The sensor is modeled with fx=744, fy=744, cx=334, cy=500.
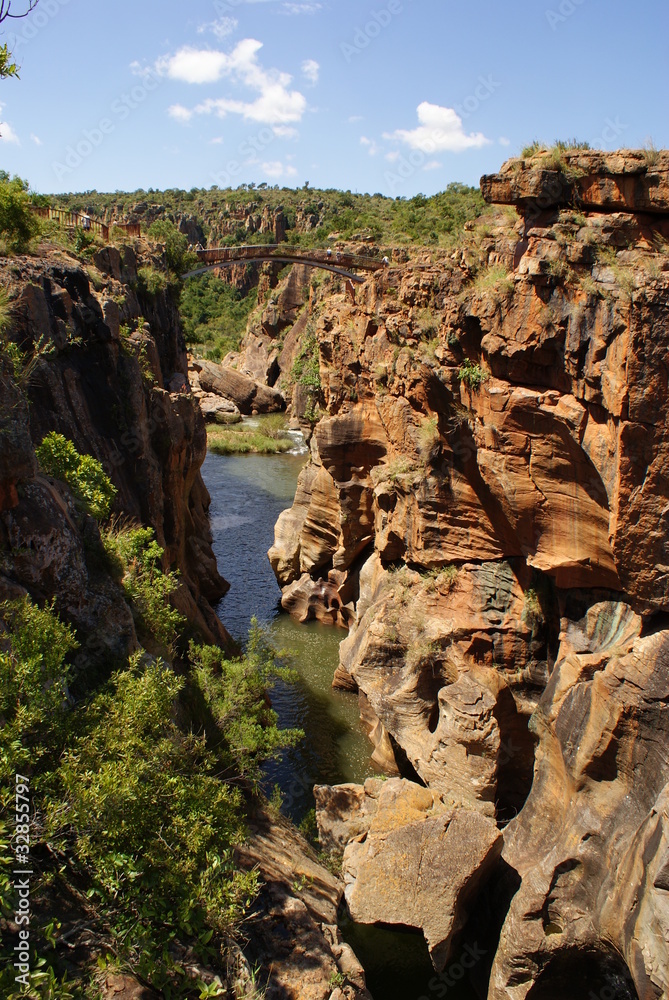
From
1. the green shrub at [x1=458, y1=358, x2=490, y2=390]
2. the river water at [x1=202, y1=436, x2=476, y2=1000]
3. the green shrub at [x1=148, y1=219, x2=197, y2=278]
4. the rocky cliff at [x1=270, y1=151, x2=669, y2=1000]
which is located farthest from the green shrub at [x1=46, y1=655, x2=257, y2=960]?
the green shrub at [x1=148, y1=219, x2=197, y2=278]

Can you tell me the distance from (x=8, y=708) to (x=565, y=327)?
31.8ft

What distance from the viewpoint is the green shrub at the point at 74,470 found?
38.8ft

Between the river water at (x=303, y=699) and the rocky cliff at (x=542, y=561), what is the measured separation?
1.20 metres

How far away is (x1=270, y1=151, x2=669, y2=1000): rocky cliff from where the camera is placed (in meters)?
10.5

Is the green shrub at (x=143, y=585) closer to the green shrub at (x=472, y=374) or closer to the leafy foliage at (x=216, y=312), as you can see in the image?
the green shrub at (x=472, y=374)

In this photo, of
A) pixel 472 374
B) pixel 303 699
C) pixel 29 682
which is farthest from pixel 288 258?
pixel 29 682

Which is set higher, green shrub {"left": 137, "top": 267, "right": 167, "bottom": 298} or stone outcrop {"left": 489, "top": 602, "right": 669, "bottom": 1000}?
green shrub {"left": 137, "top": 267, "right": 167, "bottom": 298}

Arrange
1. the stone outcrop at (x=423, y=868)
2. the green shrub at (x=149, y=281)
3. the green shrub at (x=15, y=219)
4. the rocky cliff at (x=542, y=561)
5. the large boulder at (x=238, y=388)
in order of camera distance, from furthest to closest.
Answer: the large boulder at (x=238, y=388), the green shrub at (x=149, y=281), the green shrub at (x=15, y=219), the stone outcrop at (x=423, y=868), the rocky cliff at (x=542, y=561)

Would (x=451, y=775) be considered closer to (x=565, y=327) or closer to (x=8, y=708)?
(x=565, y=327)

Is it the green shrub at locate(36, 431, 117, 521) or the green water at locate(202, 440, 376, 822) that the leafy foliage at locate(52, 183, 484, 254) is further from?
the green water at locate(202, 440, 376, 822)

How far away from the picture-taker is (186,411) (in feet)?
68.1

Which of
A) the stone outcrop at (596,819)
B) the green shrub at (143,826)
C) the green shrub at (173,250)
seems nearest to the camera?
the green shrub at (143,826)

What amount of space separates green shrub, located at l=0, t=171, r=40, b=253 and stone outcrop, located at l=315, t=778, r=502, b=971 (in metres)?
13.3

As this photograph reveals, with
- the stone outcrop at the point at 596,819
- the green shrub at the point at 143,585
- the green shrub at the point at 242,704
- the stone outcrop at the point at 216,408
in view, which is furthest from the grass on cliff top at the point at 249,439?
the stone outcrop at the point at 596,819
